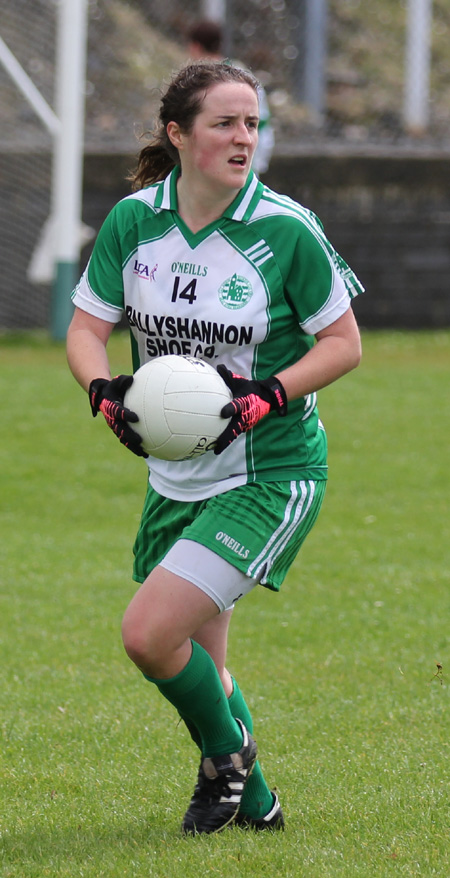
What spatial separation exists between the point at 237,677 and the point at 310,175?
988cm

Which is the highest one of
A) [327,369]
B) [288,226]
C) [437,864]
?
[288,226]

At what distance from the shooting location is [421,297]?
1431 centimetres

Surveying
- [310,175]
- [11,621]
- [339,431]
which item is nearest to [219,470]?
[11,621]

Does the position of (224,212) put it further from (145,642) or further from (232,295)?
(145,642)

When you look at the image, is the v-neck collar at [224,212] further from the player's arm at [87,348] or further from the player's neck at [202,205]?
the player's arm at [87,348]

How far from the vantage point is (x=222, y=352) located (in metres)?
3.54

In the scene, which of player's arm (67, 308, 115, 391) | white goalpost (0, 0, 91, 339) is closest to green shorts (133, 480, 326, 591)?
player's arm (67, 308, 115, 391)

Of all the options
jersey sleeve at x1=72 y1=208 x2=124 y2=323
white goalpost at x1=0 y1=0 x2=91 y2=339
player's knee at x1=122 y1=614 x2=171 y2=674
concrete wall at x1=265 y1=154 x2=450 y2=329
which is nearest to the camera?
player's knee at x1=122 y1=614 x2=171 y2=674

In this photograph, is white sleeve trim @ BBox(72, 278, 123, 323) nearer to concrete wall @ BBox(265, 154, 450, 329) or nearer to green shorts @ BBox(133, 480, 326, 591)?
green shorts @ BBox(133, 480, 326, 591)

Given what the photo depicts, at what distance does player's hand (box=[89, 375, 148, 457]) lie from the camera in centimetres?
331

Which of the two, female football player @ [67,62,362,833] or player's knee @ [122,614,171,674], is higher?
female football player @ [67,62,362,833]

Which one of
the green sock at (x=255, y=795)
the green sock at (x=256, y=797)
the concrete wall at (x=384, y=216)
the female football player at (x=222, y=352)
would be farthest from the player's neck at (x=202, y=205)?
the concrete wall at (x=384, y=216)

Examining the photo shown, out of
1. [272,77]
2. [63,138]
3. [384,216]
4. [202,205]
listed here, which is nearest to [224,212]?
[202,205]

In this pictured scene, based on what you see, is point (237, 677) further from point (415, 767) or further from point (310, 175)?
point (310, 175)
